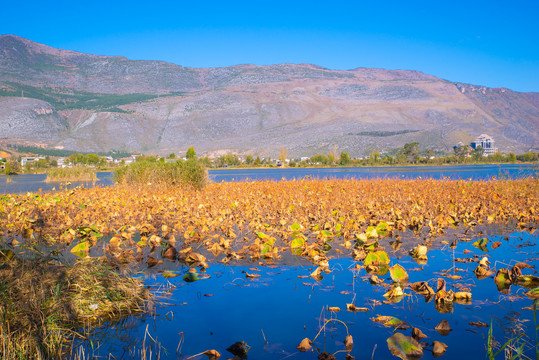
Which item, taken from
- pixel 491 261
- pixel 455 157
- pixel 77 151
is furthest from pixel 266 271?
pixel 77 151

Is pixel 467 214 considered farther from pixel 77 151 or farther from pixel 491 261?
pixel 77 151

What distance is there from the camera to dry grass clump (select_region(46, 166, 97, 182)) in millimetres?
34844

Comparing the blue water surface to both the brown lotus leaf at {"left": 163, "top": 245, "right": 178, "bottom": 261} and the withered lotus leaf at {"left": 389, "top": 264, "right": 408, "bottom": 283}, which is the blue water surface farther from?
the brown lotus leaf at {"left": 163, "top": 245, "right": 178, "bottom": 261}

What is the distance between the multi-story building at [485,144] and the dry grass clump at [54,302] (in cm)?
11329

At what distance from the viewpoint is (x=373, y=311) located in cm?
428

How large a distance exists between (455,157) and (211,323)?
91045 mm

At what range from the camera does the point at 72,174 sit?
35.5 meters

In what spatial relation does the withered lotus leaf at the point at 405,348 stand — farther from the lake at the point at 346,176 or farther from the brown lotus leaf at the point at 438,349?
the lake at the point at 346,176

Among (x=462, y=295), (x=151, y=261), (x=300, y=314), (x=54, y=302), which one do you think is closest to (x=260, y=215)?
(x=151, y=261)

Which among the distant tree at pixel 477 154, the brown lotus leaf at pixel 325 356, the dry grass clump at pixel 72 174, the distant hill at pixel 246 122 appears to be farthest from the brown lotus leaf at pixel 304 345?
the distant hill at pixel 246 122

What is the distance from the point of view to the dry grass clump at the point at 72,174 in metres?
34.8

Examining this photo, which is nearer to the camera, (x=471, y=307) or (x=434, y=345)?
(x=434, y=345)

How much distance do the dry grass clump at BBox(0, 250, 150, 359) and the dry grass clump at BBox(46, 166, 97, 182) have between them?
32.1 metres

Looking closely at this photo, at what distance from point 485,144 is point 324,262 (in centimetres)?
12351
